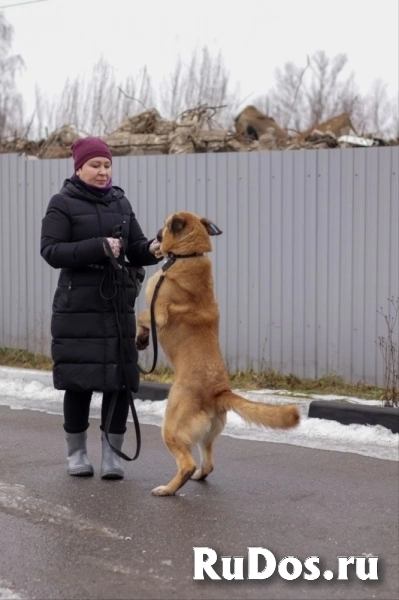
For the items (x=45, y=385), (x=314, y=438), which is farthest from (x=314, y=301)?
(x=45, y=385)

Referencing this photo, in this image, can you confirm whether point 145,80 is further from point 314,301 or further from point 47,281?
point 314,301

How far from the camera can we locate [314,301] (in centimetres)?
888

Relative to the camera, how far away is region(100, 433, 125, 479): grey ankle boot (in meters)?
5.81

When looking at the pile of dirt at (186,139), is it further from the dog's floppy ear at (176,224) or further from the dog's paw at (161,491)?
the dog's paw at (161,491)

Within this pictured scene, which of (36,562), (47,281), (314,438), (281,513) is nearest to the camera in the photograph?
(36,562)

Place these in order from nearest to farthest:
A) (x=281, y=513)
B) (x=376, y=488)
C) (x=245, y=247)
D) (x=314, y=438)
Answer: (x=281, y=513)
(x=376, y=488)
(x=314, y=438)
(x=245, y=247)

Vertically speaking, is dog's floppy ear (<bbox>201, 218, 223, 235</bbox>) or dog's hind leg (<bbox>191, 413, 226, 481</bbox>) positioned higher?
dog's floppy ear (<bbox>201, 218, 223, 235</bbox>)

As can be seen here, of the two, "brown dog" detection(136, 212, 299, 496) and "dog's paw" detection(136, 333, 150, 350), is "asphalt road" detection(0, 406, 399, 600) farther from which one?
"dog's paw" detection(136, 333, 150, 350)

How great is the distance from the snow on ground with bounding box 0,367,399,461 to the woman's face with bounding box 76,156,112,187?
6.38ft

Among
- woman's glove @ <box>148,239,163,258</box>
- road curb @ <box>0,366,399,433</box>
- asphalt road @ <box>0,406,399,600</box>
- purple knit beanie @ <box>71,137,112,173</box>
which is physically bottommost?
asphalt road @ <box>0,406,399,600</box>

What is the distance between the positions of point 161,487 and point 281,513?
76 centimetres

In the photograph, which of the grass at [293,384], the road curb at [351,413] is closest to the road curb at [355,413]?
the road curb at [351,413]

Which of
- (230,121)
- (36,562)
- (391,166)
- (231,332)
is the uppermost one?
(230,121)

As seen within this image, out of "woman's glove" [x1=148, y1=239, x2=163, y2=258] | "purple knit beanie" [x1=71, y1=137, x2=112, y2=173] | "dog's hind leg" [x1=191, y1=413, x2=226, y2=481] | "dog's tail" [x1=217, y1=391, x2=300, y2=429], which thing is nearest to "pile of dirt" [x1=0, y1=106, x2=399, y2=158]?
"woman's glove" [x1=148, y1=239, x2=163, y2=258]
